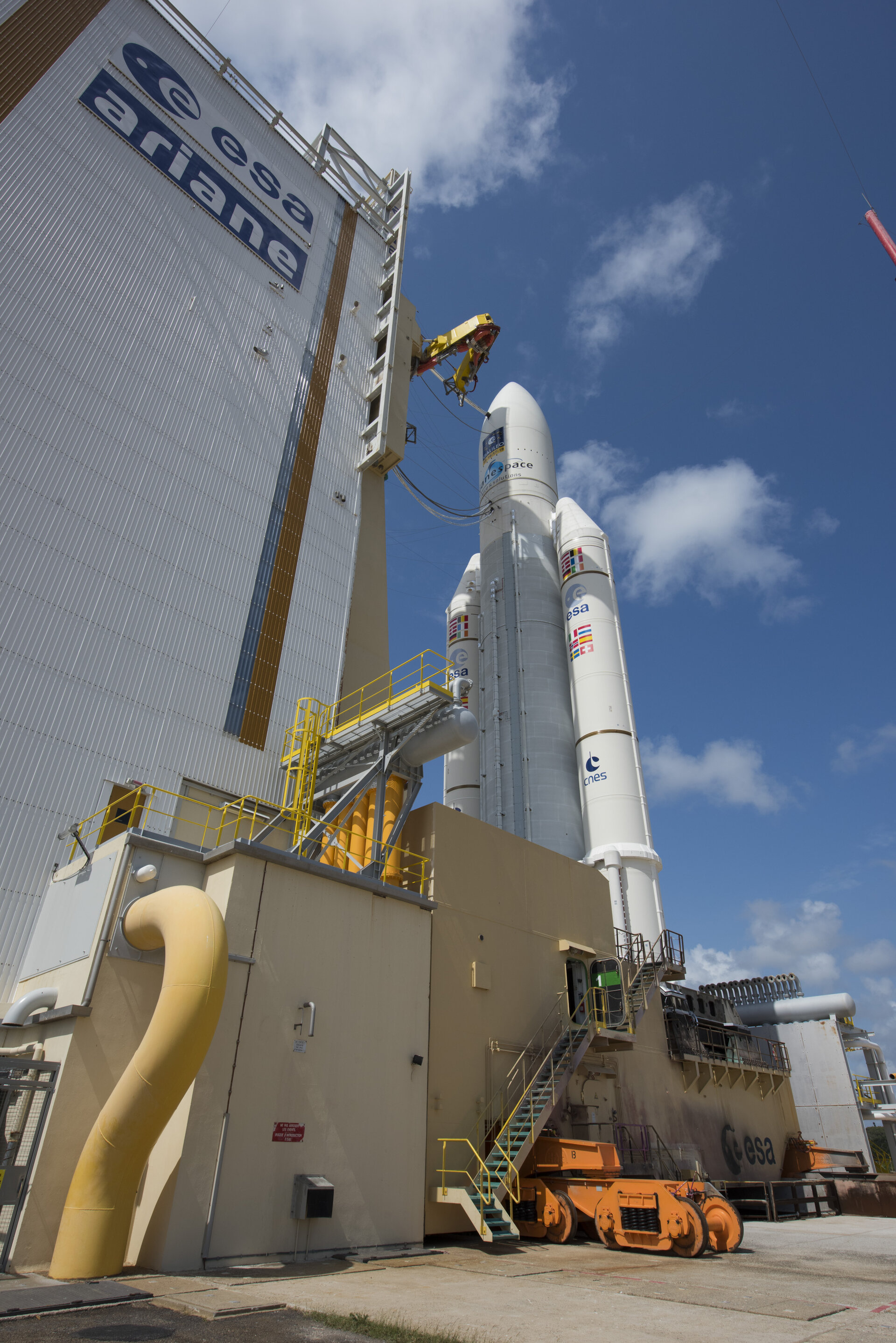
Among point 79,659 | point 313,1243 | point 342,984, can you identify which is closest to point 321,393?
point 79,659

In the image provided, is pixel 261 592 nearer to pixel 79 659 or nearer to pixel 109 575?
pixel 109 575

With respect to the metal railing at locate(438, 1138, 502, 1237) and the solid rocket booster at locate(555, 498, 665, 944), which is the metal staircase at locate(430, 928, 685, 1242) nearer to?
the metal railing at locate(438, 1138, 502, 1237)

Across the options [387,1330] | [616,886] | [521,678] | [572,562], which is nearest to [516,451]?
[572,562]

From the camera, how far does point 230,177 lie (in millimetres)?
25547

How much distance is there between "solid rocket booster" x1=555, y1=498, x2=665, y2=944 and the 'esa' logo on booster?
0.9 inches

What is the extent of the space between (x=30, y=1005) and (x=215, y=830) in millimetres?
5403

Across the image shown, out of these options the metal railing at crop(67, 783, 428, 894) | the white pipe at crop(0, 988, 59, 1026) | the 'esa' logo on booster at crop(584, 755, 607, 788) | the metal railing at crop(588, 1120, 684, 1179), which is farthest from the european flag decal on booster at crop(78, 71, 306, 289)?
the metal railing at crop(588, 1120, 684, 1179)

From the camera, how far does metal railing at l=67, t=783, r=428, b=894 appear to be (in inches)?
599

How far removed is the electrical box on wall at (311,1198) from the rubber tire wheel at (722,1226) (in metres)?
5.92

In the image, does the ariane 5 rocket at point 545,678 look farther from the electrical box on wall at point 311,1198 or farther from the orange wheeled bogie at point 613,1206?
the electrical box on wall at point 311,1198

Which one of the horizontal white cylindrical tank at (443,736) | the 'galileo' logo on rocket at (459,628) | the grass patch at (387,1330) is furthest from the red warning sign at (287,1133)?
the 'galileo' logo on rocket at (459,628)

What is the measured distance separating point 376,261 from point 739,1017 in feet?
108

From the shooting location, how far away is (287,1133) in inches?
454

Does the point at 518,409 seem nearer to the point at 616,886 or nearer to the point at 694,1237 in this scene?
the point at 616,886
